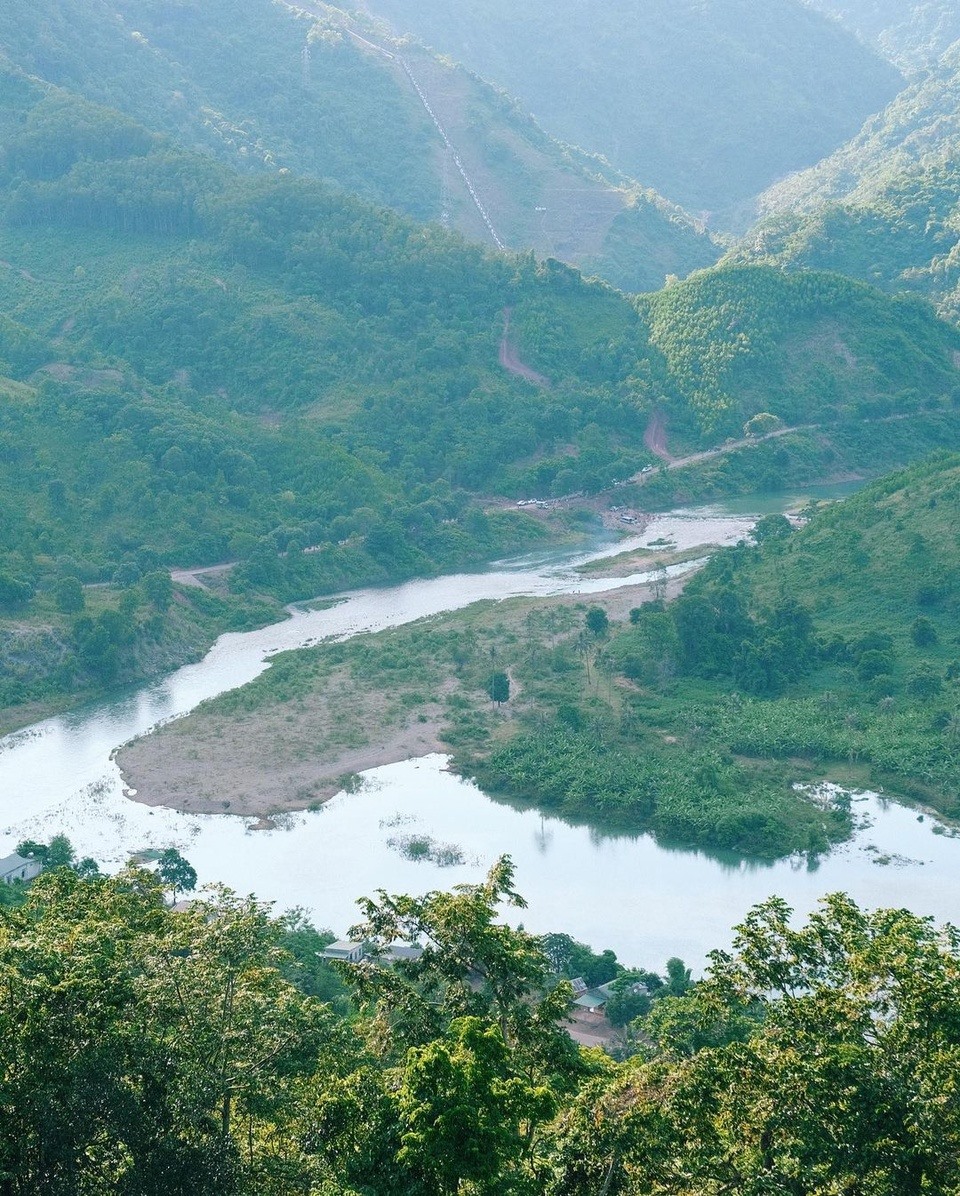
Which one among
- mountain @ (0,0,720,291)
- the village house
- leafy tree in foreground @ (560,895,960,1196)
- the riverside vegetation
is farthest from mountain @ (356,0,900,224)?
leafy tree in foreground @ (560,895,960,1196)

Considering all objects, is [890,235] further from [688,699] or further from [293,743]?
[293,743]

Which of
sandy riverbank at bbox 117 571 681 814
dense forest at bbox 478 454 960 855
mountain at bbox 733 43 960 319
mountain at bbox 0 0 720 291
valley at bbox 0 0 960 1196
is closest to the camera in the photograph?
valley at bbox 0 0 960 1196

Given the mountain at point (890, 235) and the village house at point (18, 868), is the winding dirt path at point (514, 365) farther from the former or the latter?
the village house at point (18, 868)

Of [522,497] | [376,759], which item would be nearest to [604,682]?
[376,759]

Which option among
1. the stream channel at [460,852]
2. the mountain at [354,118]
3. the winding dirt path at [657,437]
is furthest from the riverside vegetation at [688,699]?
the mountain at [354,118]

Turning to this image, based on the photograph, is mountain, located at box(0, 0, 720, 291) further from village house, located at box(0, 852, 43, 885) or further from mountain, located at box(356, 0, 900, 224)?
village house, located at box(0, 852, 43, 885)

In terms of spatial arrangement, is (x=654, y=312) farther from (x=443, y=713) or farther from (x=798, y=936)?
(x=798, y=936)
